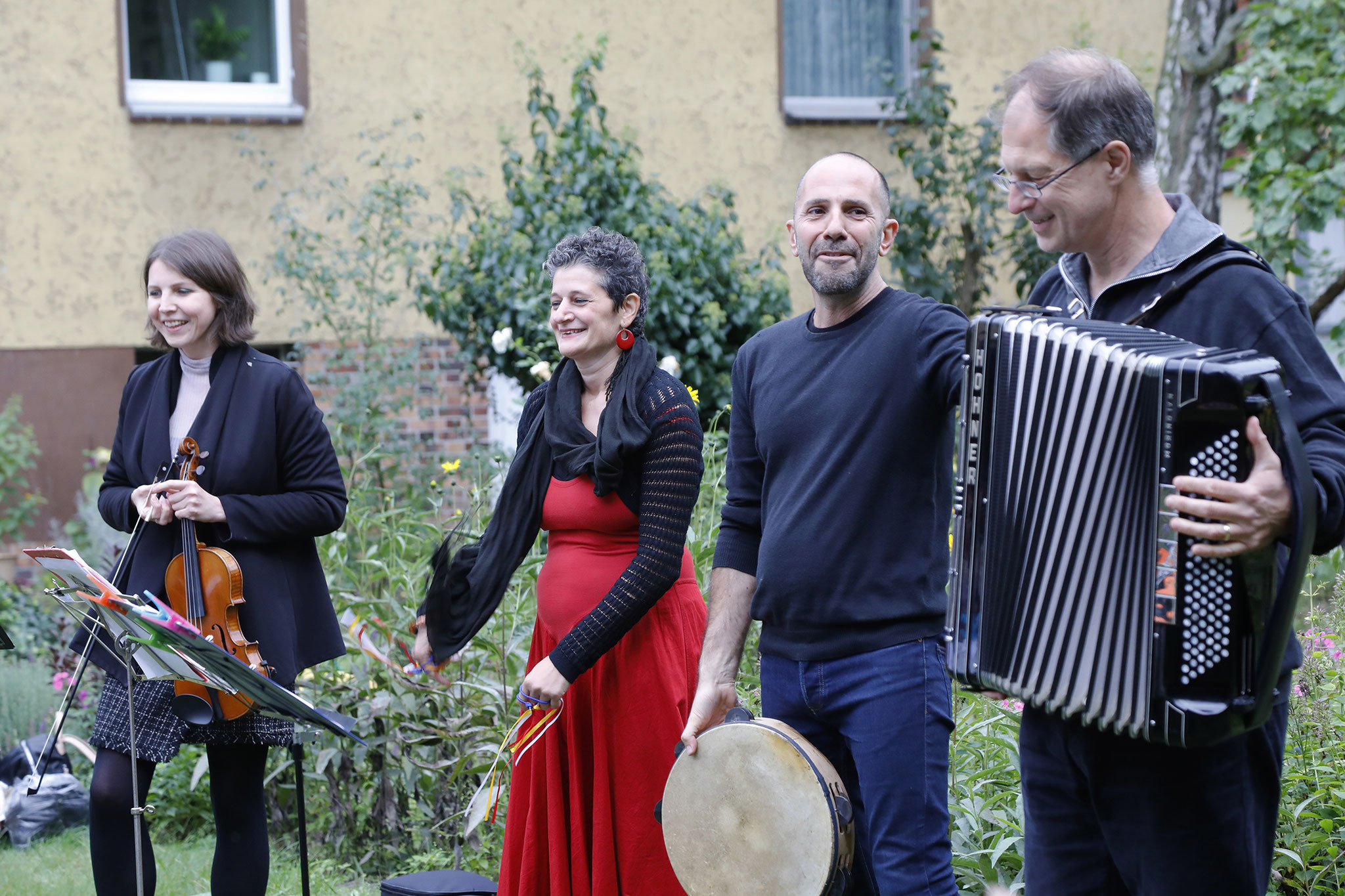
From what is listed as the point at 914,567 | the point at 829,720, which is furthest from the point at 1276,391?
the point at 829,720

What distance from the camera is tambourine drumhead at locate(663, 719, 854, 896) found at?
2.49m

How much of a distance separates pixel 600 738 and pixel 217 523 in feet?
3.81

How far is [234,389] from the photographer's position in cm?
338

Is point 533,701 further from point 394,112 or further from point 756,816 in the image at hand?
point 394,112

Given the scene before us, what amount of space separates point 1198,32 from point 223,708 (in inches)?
252

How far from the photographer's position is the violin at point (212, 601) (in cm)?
315

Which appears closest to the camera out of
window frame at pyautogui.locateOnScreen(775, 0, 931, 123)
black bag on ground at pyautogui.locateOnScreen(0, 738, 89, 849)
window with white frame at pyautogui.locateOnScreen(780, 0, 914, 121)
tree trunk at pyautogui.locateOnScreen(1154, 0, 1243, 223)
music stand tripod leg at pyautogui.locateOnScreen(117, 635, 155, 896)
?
music stand tripod leg at pyautogui.locateOnScreen(117, 635, 155, 896)

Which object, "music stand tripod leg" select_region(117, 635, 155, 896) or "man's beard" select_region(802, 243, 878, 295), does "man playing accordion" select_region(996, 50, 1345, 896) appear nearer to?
"man's beard" select_region(802, 243, 878, 295)

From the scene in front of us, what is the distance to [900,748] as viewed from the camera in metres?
2.44

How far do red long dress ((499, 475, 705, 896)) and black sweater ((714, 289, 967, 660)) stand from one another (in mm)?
495

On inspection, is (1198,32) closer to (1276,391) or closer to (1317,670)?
(1317,670)

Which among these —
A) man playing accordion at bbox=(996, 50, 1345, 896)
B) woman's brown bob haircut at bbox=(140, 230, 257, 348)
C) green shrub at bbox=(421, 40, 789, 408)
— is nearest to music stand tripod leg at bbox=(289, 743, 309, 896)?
woman's brown bob haircut at bbox=(140, 230, 257, 348)

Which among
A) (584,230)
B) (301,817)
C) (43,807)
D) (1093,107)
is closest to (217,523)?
(301,817)

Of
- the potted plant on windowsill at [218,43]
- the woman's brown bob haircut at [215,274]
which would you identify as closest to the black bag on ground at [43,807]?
the woman's brown bob haircut at [215,274]
